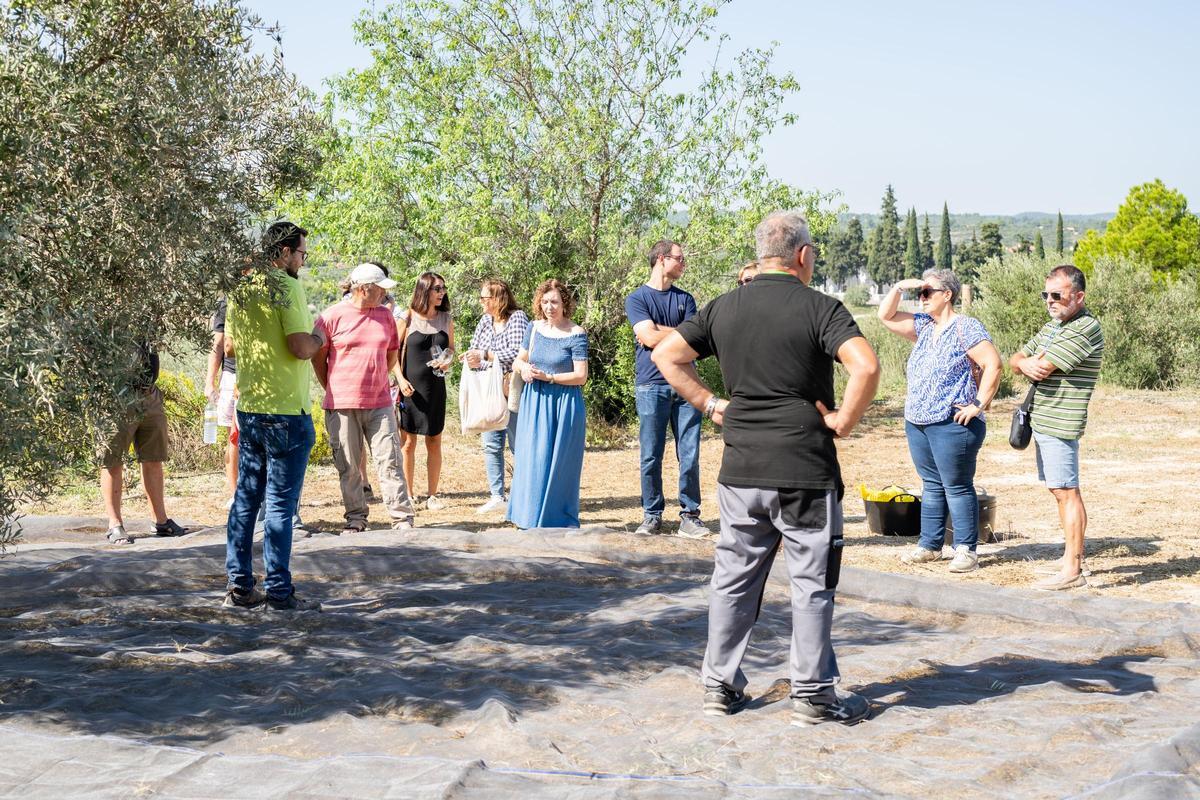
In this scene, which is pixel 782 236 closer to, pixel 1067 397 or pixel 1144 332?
pixel 1067 397

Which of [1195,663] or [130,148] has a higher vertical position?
[130,148]

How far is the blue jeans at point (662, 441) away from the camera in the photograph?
27.9ft

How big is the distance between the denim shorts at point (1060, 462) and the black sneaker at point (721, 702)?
3186 mm

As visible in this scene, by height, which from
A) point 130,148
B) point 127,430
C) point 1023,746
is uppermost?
point 130,148

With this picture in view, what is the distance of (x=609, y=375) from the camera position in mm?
15844

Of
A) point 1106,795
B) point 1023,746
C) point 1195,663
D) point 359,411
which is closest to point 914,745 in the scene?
point 1023,746

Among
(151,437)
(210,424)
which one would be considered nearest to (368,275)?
(151,437)

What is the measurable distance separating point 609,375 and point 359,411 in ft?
24.2

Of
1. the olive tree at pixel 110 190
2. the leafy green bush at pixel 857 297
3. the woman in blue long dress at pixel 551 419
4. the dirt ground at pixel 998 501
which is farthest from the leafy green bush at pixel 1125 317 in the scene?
the leafy green bush at pixel 857 297

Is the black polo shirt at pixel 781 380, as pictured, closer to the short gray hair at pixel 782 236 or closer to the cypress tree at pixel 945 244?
the short gray hair at pixel 782 236

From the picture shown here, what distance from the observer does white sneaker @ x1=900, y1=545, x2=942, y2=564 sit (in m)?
7.77

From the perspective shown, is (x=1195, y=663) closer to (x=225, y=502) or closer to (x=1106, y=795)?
(x=1106, y=795)

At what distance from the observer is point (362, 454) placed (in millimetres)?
8828

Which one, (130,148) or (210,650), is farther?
(210,650)
